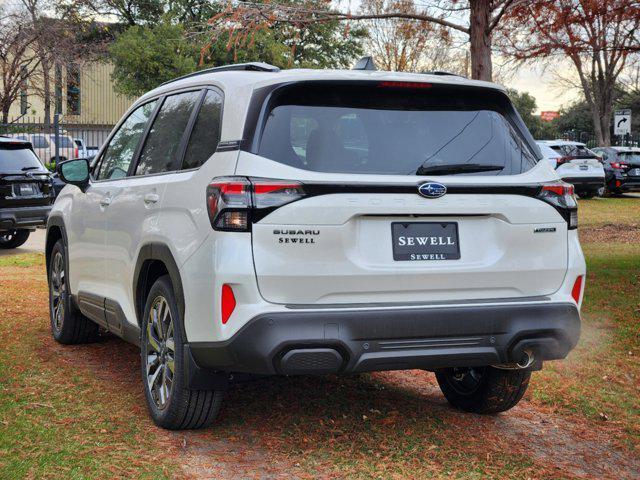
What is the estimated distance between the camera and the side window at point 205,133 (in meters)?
4.71

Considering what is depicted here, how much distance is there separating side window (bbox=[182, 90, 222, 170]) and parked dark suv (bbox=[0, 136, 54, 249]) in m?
10.2

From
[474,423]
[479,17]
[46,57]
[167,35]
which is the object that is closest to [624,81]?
[167,35]

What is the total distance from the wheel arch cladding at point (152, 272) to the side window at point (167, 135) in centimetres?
48

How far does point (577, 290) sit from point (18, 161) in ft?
38.8

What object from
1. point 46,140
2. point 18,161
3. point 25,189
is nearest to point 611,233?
point 25,189

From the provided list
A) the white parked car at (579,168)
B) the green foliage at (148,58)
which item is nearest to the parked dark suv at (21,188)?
the white parked car at (579,168)

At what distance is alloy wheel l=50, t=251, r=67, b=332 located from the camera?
726 centimetres

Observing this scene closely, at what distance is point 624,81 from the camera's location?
52312mm

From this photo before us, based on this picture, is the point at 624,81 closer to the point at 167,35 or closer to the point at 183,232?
the point at 167,35

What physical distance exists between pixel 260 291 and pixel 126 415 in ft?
5.17

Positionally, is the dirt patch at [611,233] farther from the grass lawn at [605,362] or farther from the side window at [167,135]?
the side window at [167,135]

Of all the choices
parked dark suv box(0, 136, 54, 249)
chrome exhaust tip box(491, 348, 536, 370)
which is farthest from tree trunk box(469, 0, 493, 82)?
chrome exhaust tip box(491, 348, 536, 370)

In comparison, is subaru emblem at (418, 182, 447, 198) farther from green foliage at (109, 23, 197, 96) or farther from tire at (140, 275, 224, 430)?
green foliage at (109, 23, 197, 96)

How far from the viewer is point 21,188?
579 inches
